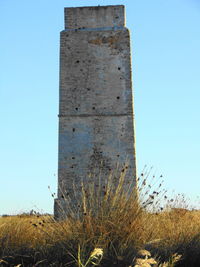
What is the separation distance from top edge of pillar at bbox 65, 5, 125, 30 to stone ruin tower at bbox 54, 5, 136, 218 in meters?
0.02

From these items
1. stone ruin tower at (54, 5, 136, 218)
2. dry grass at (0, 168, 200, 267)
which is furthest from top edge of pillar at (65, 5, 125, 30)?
dry grass at (0, 168, 200, 267)

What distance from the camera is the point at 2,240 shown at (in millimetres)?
5285

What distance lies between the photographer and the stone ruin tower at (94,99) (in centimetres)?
984

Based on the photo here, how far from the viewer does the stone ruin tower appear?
984 cm

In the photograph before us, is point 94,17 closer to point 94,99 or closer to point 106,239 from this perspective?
point 94,99

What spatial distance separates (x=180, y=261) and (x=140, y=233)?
2.32ft

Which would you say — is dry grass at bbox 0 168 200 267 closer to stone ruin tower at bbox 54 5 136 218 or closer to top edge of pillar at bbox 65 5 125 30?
stone ruin tower at bbox 54 5 136 218

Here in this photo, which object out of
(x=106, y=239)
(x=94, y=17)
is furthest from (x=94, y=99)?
(x=106, y=239)

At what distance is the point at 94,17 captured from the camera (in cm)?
1071

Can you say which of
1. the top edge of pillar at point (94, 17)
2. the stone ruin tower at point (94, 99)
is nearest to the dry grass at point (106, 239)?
the stone ruin tower at point (94, 99)

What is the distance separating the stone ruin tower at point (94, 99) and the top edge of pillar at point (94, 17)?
16mm

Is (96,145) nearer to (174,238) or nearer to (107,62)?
(107,62)

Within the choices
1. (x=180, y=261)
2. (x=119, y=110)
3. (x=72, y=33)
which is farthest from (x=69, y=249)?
(x=72, y=33)

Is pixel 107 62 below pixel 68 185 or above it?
above
